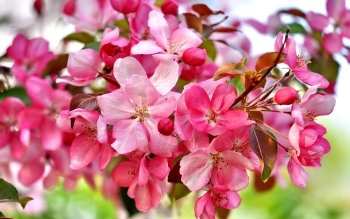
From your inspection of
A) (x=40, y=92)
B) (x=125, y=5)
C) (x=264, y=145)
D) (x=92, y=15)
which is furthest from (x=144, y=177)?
(x=92, y=15)

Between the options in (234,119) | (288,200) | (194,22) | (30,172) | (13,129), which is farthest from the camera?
(288,200)

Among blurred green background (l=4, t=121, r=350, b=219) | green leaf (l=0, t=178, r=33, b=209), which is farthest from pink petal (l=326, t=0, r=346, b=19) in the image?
blurred green background (l=4, t=121, r=350, b=219)

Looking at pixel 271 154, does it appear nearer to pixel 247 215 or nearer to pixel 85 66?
pixel 85 66

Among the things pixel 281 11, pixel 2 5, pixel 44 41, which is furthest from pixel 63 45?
pixel 2 5

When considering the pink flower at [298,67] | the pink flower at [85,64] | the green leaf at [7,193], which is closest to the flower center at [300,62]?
the pink flower at [298,67]

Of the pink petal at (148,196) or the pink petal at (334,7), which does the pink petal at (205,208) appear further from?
the pink petal at (334,7)

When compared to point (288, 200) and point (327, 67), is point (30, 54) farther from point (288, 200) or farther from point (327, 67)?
point (288, 200)
